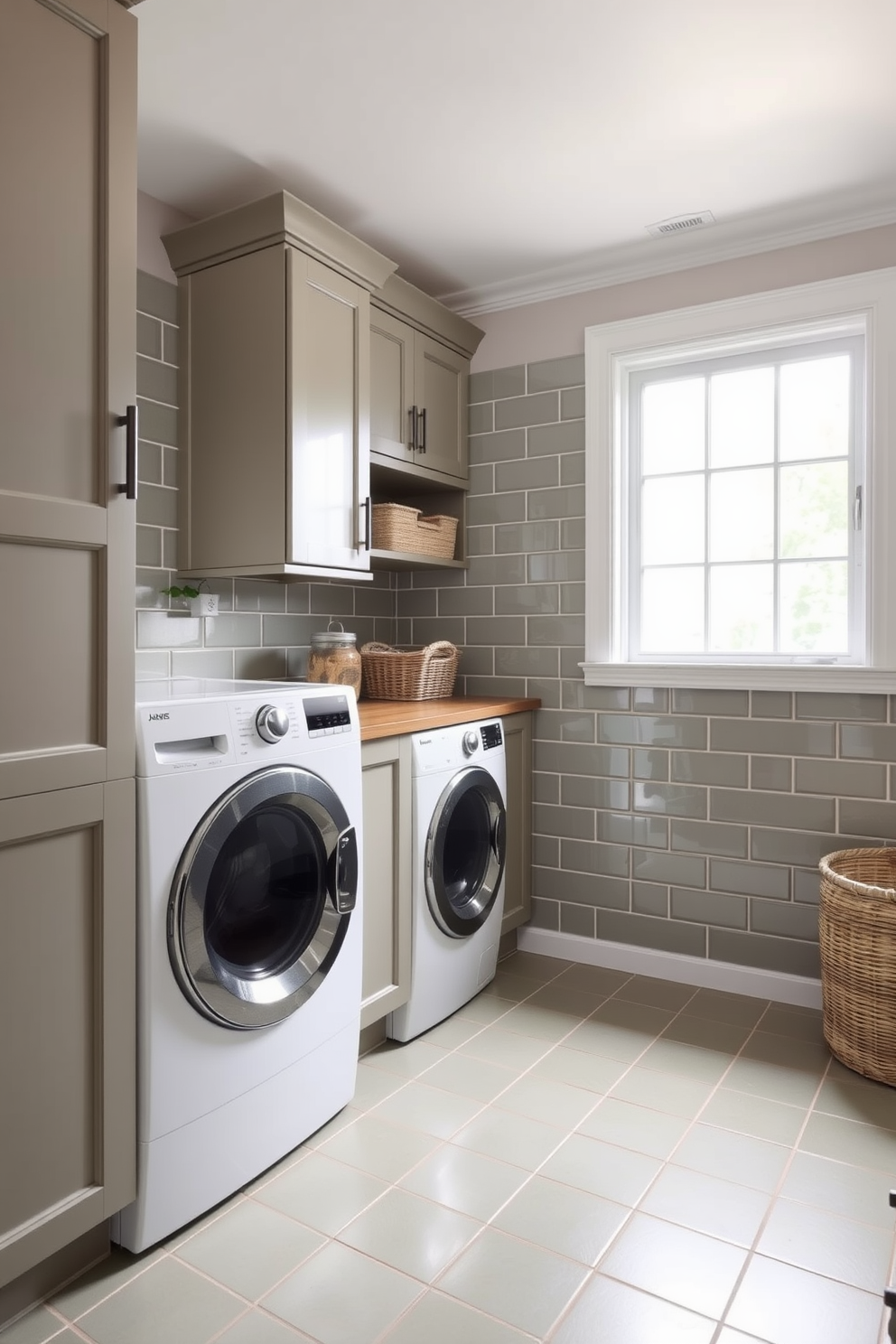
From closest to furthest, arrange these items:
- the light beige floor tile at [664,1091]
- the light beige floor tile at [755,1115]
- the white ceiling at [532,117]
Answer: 1. the white ceiling at [532,117]
2. the light beige floor tile at [755,1115]
3. the light beige floor tile at [664,1091]

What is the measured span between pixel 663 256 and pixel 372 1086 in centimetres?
270

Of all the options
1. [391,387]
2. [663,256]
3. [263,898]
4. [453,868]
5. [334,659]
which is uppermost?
[663,256]

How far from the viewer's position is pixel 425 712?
8.71ft

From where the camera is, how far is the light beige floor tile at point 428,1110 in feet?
6.84

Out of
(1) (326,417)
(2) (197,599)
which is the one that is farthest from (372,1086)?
(1) (326,417)

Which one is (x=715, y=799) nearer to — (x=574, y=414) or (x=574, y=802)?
(x=574, y=802)

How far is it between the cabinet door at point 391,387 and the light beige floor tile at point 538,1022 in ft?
5.98

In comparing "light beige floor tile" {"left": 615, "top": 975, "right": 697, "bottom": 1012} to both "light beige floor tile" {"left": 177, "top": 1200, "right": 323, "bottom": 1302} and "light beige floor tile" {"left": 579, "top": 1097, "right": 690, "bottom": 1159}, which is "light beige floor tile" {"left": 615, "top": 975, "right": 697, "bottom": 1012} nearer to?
"light beige floor tile" {"left": 579, "top": 1097, "right": 690, "bottom": 1159}

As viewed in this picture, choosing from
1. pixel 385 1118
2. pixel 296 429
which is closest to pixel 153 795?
pixel 385 1118

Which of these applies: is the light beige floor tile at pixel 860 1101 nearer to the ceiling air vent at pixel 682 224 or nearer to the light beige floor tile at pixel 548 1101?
the light beige floor tile at pixel 548 1101

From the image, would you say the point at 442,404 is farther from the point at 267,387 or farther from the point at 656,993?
the point at 656,993

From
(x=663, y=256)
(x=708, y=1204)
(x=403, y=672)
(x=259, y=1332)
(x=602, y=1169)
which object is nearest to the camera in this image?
(x=259, y=1332)

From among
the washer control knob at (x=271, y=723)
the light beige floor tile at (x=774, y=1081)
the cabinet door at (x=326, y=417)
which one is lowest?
the light beige floor tile at (x=774, y=1081)

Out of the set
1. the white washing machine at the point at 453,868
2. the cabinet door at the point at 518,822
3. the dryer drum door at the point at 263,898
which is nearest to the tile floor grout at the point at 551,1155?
the white washing machine at the point at 453,868
